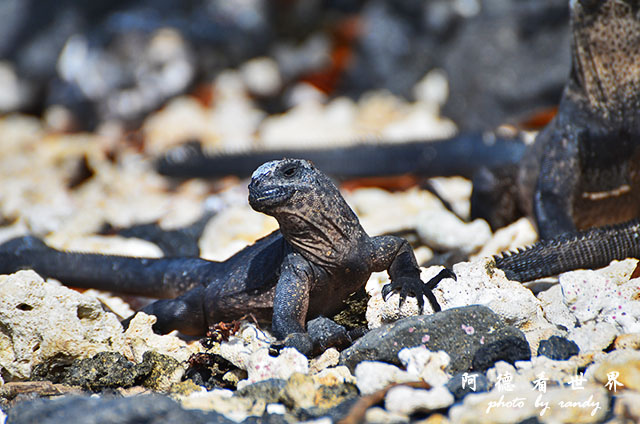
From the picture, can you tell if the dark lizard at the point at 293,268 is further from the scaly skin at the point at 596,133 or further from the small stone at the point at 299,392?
the scaly skin at the point at 596,133

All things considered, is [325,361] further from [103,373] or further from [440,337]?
[103,373]

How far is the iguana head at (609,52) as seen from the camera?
14.1ft

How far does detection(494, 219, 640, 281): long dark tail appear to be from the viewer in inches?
142

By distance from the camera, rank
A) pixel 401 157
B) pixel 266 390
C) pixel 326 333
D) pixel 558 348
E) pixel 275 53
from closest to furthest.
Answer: pixel 266 390 → pixel 558 348 → pixel 326 333 → pixel 401 157 → pixel 275 53

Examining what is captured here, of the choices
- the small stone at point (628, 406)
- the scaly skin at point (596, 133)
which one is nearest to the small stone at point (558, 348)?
the small stone at point (628, 406)

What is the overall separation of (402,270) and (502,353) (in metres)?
0.72

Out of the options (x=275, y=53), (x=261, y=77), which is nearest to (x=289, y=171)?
(x=261, y=77)

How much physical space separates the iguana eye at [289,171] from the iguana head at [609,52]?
7.33 feet

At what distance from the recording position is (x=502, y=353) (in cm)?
283

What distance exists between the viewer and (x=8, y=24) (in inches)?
502

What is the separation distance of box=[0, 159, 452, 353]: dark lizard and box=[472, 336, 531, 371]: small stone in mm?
409

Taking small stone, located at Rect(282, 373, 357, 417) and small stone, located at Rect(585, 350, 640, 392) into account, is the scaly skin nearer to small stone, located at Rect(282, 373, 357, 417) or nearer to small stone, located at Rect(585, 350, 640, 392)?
small stone, located at Rect(585, 350, 640, 392)

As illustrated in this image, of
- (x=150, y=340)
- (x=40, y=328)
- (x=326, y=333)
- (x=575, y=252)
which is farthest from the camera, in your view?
(x=575, y=252)

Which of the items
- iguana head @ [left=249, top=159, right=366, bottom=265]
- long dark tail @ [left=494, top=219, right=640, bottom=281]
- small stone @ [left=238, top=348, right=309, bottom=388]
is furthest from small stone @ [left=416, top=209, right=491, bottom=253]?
small stone @ [left=238, top=348, right=309, bottom=388]
